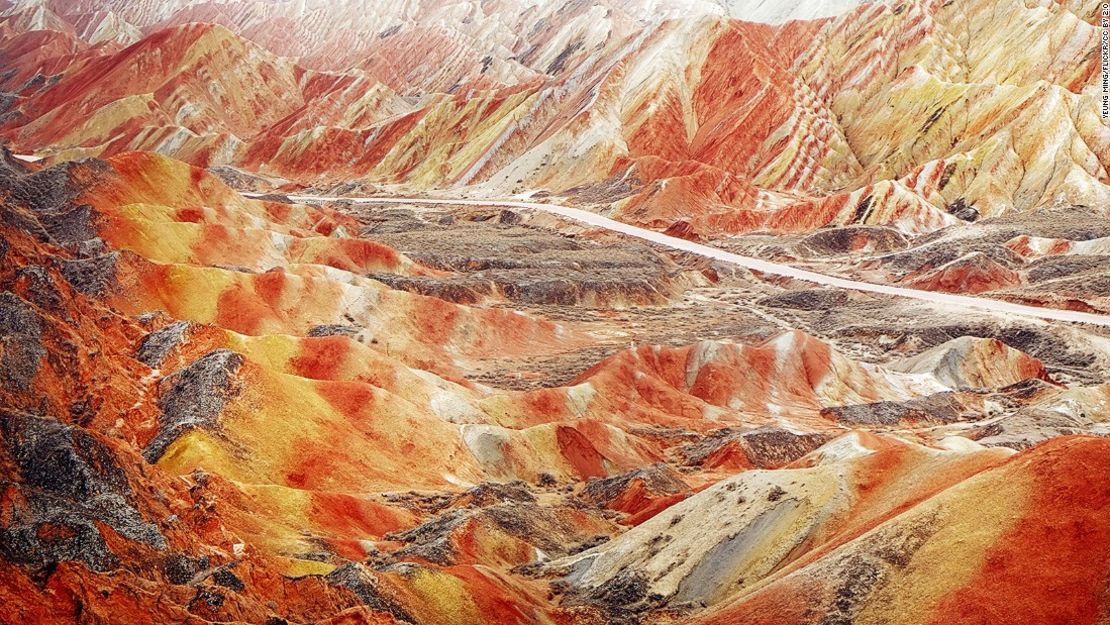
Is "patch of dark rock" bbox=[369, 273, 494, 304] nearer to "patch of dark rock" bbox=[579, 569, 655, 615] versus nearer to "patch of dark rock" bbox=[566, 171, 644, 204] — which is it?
"patch of dark rock" bbox=[579, 569, 655, 615]

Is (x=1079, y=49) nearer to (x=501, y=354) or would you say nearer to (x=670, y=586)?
(x=501, y=354)

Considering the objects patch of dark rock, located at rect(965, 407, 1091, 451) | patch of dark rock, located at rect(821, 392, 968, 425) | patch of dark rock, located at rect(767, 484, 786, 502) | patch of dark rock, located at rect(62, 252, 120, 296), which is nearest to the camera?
patch of dark rock, located at rect(767, 484, 786, 502)

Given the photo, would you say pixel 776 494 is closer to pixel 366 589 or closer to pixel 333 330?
pixel 366 589

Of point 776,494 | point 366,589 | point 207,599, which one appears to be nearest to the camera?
point 207,599

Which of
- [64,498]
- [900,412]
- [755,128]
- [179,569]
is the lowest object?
[755,128]

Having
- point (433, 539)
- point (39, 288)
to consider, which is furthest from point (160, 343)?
point (433, 539)

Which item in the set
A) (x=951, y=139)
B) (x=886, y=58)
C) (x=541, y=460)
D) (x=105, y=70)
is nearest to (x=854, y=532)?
(x=541, y=460)

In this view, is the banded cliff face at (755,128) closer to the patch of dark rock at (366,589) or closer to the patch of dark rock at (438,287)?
the patch of dark rock at (438,287)

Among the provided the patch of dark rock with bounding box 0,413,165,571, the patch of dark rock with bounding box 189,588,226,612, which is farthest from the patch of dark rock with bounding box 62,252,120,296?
the patch of dark rock with bounding box 189,588,226,612
